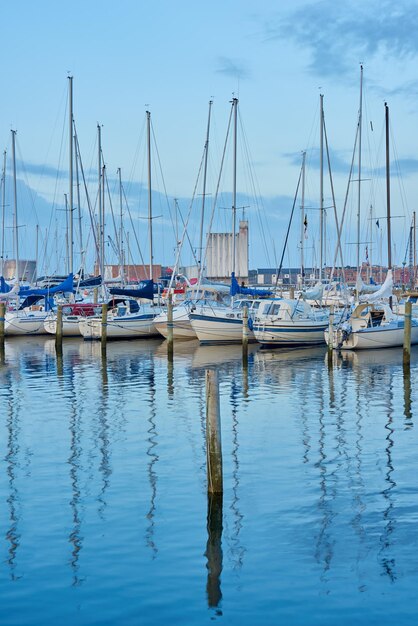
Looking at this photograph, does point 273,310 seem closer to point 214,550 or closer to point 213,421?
point 213,421

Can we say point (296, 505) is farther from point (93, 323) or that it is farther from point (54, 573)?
point (93, 323)

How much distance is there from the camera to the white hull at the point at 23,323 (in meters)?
48.3

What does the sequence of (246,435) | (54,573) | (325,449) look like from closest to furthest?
(54,573) → (325,449) → (246,435)

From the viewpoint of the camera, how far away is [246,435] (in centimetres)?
1891

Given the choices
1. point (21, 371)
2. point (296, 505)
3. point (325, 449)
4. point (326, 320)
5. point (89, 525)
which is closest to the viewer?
point (89, 525)

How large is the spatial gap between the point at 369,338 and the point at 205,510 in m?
25.6

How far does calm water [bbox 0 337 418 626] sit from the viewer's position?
9766 millimetres

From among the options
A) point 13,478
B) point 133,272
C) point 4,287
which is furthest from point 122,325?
point 133,272

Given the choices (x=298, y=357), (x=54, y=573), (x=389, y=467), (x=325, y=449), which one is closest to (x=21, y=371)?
(x=298, y=357)

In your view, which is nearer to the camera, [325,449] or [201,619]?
[201,619]

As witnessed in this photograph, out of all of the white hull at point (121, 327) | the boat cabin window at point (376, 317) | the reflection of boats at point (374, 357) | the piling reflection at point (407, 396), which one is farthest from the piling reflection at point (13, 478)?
the white hull at point (121, 327)

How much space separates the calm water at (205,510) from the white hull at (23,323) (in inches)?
922

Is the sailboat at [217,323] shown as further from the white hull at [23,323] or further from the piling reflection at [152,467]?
the piling reflection at [152,467]

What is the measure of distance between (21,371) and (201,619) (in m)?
23.5
